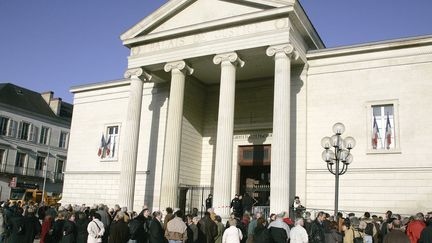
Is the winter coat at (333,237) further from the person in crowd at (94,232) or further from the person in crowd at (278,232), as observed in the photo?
the person in crowd at (94,232)

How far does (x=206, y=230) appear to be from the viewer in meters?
11.9

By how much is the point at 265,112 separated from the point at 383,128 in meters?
6.55

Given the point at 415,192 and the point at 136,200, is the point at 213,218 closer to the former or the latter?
the point at 415,192

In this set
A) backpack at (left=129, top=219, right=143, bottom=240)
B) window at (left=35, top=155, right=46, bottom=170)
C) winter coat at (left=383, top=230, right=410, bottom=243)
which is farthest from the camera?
window at (left=35, top=155, right=46, bottom=170)

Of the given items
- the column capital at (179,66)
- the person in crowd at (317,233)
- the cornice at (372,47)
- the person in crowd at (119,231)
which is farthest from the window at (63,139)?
the person in crowd at (317,233)

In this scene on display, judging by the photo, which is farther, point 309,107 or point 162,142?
point 162,142

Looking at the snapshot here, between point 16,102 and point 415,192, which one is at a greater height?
point 16,102

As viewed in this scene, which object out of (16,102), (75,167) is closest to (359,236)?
(75,167)

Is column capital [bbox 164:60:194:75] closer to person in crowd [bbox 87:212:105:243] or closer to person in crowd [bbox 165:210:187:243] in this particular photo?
person in crowd [bbox 165:210:187:243]

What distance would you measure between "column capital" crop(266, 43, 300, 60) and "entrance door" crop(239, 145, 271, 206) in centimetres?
600

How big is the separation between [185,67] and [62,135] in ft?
110

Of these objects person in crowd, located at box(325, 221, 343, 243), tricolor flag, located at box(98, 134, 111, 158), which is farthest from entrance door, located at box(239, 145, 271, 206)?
person in crowd, located at box(325, 221, 343, 243)

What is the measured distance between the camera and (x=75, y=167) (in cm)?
2695

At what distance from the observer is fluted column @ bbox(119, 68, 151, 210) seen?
20.8 metres
